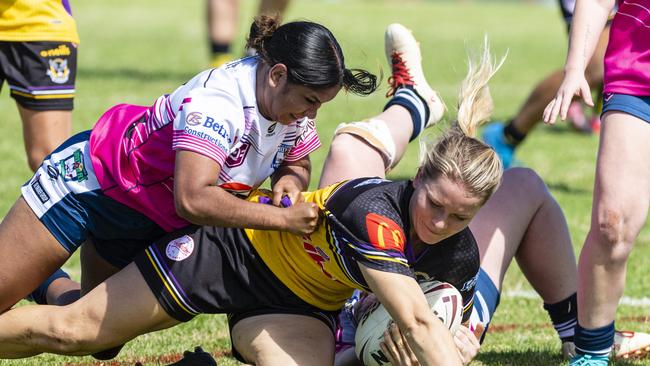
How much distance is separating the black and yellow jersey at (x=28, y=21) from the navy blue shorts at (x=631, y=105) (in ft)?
8.79

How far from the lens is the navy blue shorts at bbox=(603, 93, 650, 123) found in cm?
360

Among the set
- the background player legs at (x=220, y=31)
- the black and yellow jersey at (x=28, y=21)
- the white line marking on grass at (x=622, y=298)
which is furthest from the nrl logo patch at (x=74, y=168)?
the background player legs at (x=220, y=31)

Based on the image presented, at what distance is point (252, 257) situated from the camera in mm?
3674

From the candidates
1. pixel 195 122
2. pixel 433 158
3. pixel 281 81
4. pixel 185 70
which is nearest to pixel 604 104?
pixel 433 158

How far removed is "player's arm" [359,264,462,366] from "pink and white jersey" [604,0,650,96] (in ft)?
3.56

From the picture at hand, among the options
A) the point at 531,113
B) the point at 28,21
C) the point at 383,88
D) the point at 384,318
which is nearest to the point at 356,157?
the point at 384,318

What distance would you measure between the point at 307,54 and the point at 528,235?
3.82ft

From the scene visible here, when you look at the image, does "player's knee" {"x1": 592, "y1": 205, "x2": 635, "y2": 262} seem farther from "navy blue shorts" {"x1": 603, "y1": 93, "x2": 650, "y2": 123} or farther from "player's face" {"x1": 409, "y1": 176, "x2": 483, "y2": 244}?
"player's face" {"x1": 409, "y1": 176, "x2": 483, "y2": 244}

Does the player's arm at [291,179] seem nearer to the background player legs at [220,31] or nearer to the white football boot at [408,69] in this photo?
the white football boot at [408,69]

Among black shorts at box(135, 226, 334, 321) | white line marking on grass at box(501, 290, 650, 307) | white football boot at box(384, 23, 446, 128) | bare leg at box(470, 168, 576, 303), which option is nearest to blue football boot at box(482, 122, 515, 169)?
white line marking on grass at box(501, 290, 650, 307)

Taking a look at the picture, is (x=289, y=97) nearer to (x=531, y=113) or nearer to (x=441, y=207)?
(x=441, y=207)

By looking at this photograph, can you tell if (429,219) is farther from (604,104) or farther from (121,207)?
(121,207)

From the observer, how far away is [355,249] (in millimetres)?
3311

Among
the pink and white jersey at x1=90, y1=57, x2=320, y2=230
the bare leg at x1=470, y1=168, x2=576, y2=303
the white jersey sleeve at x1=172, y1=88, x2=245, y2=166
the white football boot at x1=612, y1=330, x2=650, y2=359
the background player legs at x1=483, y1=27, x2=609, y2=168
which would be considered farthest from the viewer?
the background player legs at x1=483, y1=27, x2=609, y2=168
